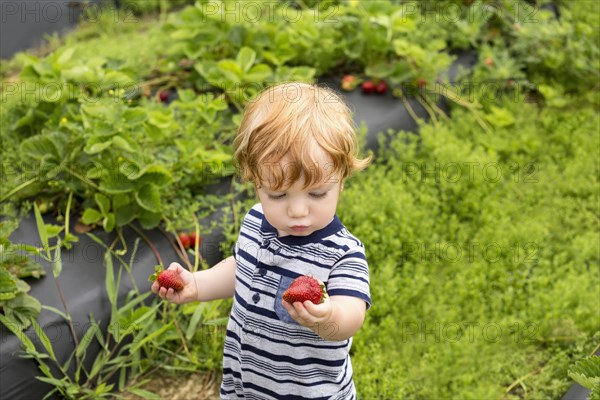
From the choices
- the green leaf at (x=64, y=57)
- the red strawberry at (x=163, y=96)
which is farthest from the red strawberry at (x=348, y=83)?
the green leaf at (x=64, y=57)

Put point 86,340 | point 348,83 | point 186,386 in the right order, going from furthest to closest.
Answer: point 348,83 < point 186,386 < point 86,340

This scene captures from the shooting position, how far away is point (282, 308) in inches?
66.3

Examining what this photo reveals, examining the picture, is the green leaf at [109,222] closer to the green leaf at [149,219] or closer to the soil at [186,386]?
the green leaf at [149,219]

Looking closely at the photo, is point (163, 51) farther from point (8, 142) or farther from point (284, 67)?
point (8, 142)

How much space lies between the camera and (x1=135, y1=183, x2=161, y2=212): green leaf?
2.80m

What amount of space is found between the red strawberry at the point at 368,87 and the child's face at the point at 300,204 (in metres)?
2.38

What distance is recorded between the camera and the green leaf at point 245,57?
11.8ft

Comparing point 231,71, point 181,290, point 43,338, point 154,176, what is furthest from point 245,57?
point 181,290

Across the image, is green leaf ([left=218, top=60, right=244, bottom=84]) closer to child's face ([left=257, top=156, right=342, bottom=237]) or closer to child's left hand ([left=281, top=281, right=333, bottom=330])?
child's face ([left=257, top=156, right=342, bottom=237])

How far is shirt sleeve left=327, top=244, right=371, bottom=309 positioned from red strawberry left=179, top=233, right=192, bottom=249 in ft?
4.47

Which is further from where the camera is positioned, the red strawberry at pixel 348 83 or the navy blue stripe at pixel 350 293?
the red strawberry at pixel 348 83

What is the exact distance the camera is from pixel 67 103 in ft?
10.4

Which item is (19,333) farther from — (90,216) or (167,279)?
(167,279)

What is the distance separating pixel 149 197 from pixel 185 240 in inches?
9.4
